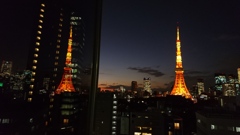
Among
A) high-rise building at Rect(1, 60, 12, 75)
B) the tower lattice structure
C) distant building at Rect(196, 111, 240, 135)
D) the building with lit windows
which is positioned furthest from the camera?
the building with lit windows

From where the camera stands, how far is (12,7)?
0.98m

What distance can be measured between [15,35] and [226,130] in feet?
18.2

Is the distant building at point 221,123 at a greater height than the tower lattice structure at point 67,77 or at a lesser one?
lesser

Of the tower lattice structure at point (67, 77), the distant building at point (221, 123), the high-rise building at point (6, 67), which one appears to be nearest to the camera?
the high-rise building at point (6, 67)

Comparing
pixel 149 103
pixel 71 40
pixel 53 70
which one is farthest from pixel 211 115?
pixel 149 103

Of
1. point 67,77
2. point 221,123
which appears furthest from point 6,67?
→ point 67,77

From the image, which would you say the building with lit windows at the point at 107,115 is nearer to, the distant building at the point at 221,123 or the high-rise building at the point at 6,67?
the distant building at the point at 221,123

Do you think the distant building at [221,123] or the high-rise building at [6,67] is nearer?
the high-rise building at [6,67]

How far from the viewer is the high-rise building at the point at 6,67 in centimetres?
99

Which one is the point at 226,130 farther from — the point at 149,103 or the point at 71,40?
the point at 149,103

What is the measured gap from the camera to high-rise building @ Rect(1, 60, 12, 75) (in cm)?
99

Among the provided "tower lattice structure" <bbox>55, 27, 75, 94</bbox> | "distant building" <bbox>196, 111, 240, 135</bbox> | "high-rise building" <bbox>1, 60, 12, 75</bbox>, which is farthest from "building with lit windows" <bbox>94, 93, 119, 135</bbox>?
"high-rise building" <bbox>1, 60, 12, 75</bbox>

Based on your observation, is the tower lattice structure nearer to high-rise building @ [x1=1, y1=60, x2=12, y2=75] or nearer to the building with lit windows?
the building with lit windows

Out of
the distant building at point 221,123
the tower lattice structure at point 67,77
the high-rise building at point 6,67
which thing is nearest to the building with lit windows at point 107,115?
the tower lattice structure at point 67,77
